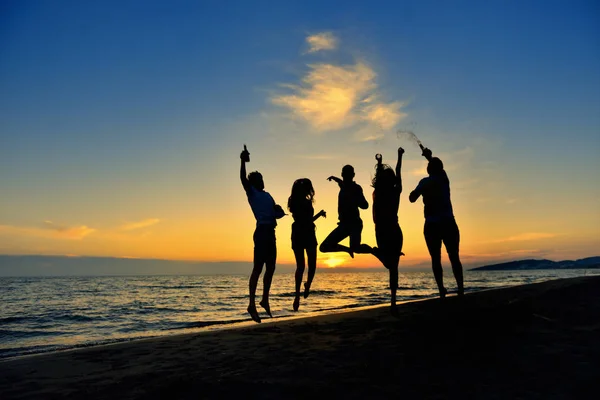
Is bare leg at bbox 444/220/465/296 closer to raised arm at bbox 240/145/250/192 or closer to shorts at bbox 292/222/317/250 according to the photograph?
shorts at bbox 292/222/317/250

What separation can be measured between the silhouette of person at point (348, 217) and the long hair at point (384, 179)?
406 mm

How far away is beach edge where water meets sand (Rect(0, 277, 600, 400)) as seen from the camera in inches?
152

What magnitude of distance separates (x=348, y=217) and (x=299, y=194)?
1.18 metres

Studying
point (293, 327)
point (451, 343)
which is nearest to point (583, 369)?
point (451, 343)

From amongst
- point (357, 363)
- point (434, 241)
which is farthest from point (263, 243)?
point (357, 363)

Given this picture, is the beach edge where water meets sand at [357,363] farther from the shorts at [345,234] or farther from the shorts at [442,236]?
the shorts at [345,234]

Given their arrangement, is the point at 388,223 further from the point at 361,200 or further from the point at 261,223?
the point at 261,223

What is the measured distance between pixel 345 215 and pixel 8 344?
12.7 m

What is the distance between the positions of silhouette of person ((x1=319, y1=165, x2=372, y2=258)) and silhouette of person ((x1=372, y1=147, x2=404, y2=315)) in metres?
0.40

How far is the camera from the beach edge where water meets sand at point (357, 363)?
386 centimetres

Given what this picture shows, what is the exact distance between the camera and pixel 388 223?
27.9ft

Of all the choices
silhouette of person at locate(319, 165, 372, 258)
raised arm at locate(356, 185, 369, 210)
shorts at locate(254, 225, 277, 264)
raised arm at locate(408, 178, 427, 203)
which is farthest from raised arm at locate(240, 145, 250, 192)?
raised arm at locate(408, 178, 427, 203)

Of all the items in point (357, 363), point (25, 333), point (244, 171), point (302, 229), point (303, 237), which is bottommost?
point (25, 333)

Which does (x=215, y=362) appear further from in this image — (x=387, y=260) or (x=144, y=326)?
(x=144, y=326)
